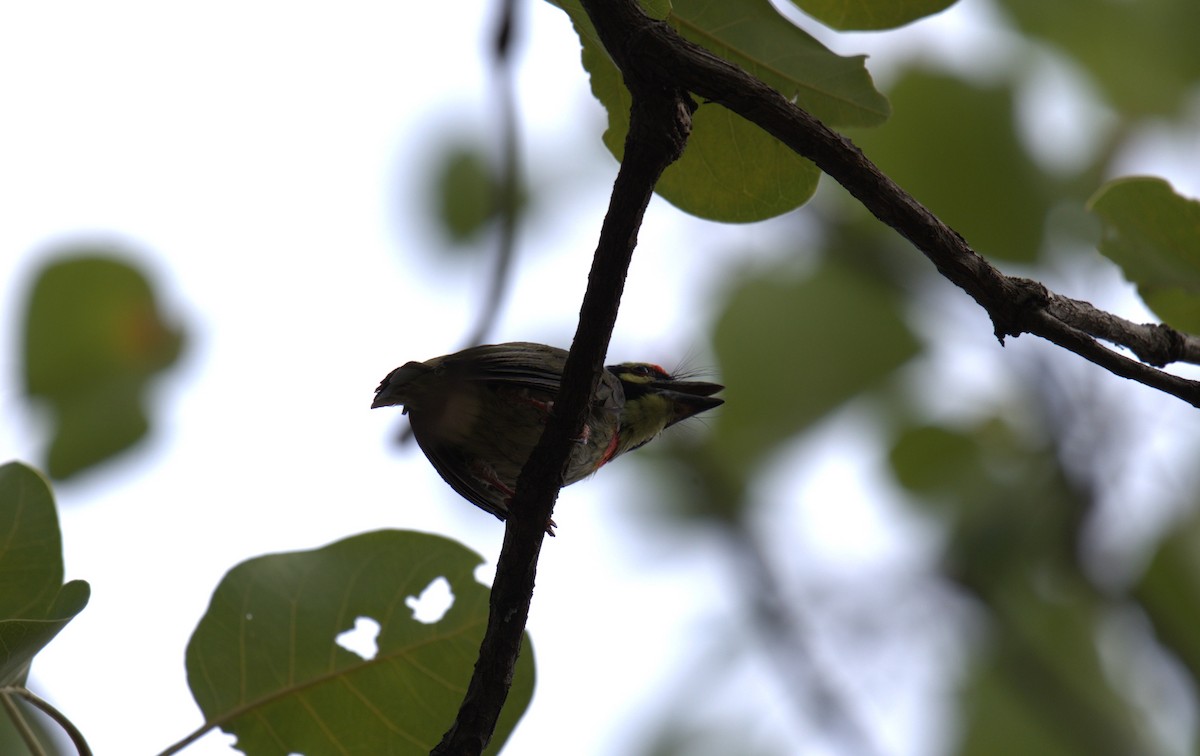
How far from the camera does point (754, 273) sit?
7.25 m

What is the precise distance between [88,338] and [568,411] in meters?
4.07

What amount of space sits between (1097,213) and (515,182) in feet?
6.20

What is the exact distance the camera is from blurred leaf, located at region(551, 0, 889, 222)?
2660mm

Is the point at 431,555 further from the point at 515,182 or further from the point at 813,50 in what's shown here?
the point at 813,50

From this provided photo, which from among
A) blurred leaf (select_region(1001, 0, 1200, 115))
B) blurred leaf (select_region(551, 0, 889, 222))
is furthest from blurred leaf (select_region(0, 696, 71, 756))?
blurred leaf (select_region(1001, 0, 1200, 115))

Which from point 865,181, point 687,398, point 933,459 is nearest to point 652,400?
point 687,398

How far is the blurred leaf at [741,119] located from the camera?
2660 mm

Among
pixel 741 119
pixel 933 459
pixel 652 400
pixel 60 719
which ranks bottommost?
pixel 933 459

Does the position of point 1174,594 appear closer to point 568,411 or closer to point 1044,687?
point 1044,687

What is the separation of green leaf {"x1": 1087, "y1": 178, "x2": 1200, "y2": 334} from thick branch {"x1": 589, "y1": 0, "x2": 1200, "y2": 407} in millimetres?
790

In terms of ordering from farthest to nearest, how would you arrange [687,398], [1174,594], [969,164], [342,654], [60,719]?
1. [1174,594]
2. [969,164]
3. [687,398]
4. [342,654]
5. [60,719]

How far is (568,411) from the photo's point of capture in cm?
277

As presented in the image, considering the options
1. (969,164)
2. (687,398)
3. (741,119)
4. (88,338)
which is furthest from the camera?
(969,164)

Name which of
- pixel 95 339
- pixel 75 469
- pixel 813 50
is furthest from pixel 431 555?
pixel 95 339
